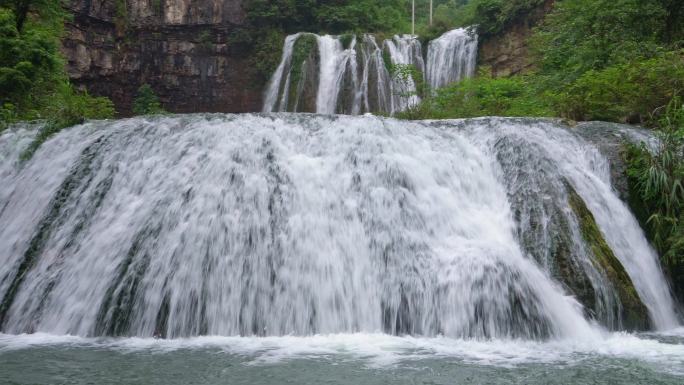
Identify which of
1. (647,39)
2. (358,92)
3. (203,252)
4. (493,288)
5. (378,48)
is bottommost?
(493,288)

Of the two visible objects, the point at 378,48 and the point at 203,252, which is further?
the point at 378,48

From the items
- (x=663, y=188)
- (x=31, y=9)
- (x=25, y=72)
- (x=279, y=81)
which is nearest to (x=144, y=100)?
(x=279, y=81)

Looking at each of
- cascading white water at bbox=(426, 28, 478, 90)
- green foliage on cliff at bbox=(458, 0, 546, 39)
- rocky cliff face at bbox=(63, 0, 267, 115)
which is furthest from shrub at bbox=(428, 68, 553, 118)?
rocky cliff face at bbox=(63, 0, 267, 115)

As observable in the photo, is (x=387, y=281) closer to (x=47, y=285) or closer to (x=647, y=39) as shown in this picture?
(x=47, y=285)

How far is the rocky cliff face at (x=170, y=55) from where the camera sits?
74.1 ft

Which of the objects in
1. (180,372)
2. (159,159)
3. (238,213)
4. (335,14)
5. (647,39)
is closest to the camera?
(180,372)

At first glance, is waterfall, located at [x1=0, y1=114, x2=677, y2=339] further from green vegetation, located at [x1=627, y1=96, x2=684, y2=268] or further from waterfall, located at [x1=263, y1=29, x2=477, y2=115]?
waterfall, located at [x1=263, y1=29, x2=477, y2=115]

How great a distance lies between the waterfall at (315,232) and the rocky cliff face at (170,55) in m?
16.3

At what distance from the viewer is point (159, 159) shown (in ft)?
23.4

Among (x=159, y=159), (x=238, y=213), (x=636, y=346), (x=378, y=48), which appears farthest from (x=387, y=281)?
(x=378, y=48)

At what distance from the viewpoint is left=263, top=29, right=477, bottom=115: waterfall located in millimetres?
20453

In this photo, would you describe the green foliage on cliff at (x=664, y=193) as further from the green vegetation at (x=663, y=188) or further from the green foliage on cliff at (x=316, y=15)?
the green foliage on cliff at (x=316, y=15)

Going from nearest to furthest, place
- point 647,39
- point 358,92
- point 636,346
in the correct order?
point 636,346 < point 647,39 < point 358,92

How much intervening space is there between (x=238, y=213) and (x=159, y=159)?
1712 millimetres
